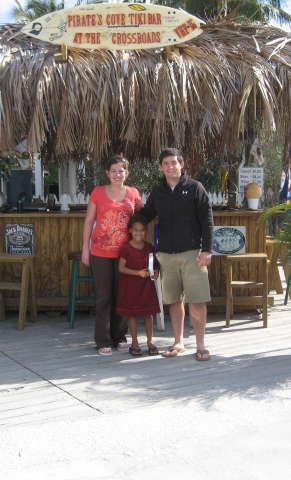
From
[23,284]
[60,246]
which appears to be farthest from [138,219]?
[60,246]

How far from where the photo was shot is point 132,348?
569cm

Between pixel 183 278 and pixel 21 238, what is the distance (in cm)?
260

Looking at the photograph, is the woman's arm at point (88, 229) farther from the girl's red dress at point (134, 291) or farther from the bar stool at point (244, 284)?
the bar stool at point (244, 284)

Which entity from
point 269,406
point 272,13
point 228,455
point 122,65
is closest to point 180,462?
point 228,455

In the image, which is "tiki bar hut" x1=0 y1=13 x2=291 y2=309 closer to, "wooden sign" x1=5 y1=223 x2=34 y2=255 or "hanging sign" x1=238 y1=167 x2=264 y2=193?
"wooden sign" x1=5 y1=223 x2=34 y2=255

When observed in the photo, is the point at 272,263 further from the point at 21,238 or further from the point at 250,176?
the point at 21,238

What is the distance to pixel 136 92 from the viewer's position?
6660 mm

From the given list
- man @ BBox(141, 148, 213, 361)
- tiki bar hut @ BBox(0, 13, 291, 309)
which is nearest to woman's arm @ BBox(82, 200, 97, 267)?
man @ BBox(141, 148, 213, 361)

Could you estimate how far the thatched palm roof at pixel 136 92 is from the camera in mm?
6570

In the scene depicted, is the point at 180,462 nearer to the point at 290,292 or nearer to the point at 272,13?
the point at 290,292

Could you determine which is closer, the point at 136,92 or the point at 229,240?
the point at 136,92

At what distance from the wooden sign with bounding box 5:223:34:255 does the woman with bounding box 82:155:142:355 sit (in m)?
1.79

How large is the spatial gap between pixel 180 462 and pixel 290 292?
16.6 feet

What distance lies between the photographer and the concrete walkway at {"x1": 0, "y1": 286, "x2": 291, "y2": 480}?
357 centimetres
